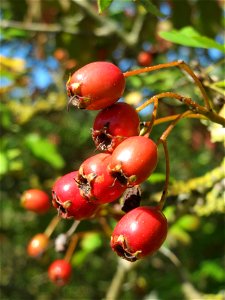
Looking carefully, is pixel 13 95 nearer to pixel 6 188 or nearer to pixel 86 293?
pixel 6 188

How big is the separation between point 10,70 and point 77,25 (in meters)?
0.61

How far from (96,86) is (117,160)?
18cm

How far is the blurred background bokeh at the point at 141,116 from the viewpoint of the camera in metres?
2.55

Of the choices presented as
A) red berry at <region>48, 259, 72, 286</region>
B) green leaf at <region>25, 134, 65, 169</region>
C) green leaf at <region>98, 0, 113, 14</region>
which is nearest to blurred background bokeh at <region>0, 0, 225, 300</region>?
green leaf at <region>25, 134, 65, 169</region>

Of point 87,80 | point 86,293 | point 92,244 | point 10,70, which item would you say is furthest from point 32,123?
point 87,80

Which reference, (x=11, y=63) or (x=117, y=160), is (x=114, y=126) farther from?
(x=11, y=63)

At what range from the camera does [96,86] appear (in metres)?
1.17

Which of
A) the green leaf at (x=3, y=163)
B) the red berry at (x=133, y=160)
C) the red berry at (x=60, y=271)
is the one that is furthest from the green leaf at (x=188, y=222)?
the red berry at (x=133, y=160)

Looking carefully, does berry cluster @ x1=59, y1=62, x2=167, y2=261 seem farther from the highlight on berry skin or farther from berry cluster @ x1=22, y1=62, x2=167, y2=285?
the highlight on berry skin

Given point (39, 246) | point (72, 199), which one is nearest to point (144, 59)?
point (39, 246)

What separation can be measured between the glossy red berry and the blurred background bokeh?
2.40ft

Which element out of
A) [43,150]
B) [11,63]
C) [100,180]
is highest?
[100,180]

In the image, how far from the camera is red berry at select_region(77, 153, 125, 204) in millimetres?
1158

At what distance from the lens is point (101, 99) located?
46.3 inches
